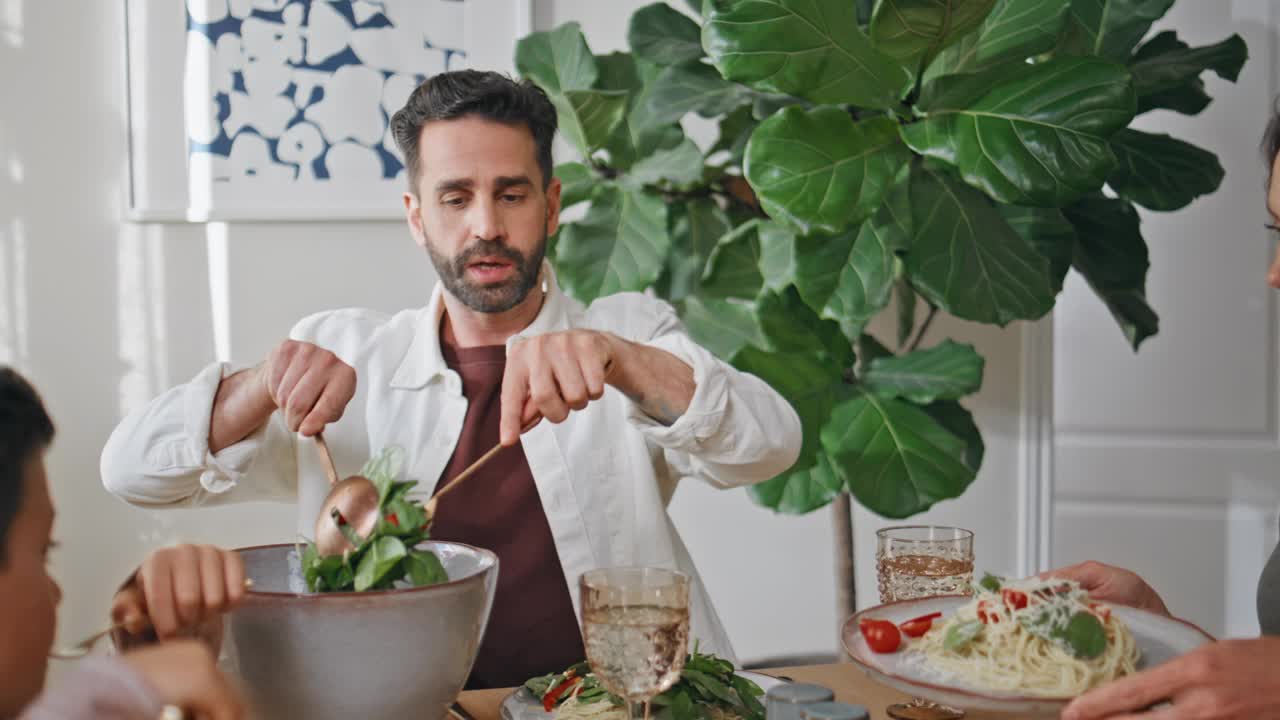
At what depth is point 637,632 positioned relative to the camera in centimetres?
85

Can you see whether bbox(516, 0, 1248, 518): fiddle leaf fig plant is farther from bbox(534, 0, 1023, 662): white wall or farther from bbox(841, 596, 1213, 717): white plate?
bbox(841, 596, 1213, 717): white plate

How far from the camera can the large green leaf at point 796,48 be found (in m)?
1.74

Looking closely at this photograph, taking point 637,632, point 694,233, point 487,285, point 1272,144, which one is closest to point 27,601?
point 637,632

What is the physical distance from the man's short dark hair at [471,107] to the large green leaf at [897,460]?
0.84 m

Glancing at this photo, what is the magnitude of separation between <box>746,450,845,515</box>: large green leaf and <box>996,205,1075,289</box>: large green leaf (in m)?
0.55

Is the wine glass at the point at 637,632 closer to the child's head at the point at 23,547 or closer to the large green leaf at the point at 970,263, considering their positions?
the child's head at the point at 23,547

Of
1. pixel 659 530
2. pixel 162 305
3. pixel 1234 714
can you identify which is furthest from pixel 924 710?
pixel 162 305

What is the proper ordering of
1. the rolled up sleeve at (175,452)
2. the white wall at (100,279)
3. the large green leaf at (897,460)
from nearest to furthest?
the rolled up sleeve at (175,452), the large green leaf at (897,460), the white wall at (100,279)

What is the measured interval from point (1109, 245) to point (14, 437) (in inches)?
83.1

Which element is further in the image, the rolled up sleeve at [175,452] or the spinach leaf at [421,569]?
the rolled up sleeve at [175,452]

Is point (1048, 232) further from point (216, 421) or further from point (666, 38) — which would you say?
point (216, 421)

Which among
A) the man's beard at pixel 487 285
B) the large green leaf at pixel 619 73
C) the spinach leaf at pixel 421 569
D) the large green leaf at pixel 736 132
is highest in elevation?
the large green leaf at pixel 619 73

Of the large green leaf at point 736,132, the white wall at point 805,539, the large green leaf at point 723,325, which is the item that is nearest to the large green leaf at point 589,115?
the large green leaf at point 736,132

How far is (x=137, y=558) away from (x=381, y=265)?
3.14ft
